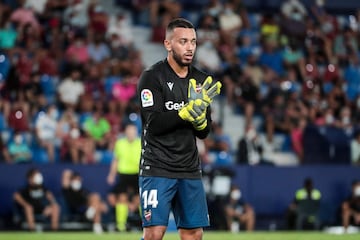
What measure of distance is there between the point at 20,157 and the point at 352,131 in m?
7.11

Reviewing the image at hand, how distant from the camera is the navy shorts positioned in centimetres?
714

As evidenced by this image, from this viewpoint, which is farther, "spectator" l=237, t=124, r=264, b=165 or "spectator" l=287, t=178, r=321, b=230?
"spectator" l=237, t=124, r=264, b=165

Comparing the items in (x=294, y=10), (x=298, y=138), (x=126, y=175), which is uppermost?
(x=294, y=10)

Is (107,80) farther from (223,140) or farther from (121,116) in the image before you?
(223,140)

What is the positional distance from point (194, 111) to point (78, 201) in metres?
10.6

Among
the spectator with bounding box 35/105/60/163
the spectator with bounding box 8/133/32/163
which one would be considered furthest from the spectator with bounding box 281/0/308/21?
the spectator with bounding box 8/133/32/163

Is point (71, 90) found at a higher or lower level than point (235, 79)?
lower

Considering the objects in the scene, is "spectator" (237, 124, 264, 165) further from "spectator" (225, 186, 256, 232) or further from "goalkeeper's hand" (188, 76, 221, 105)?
"goalkeeper's hand" (188, 76, 221, 105)

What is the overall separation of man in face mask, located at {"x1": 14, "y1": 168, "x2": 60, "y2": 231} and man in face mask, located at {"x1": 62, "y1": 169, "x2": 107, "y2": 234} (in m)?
0.29

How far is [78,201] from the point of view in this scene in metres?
17.3

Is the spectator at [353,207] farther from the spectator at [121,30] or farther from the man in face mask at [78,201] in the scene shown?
the spectator at [121,30]

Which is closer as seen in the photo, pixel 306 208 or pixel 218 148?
pixel 306 208

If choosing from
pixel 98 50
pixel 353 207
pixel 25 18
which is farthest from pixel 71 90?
pixel 353 207

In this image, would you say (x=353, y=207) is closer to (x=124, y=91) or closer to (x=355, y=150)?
(x=355, y=150)
